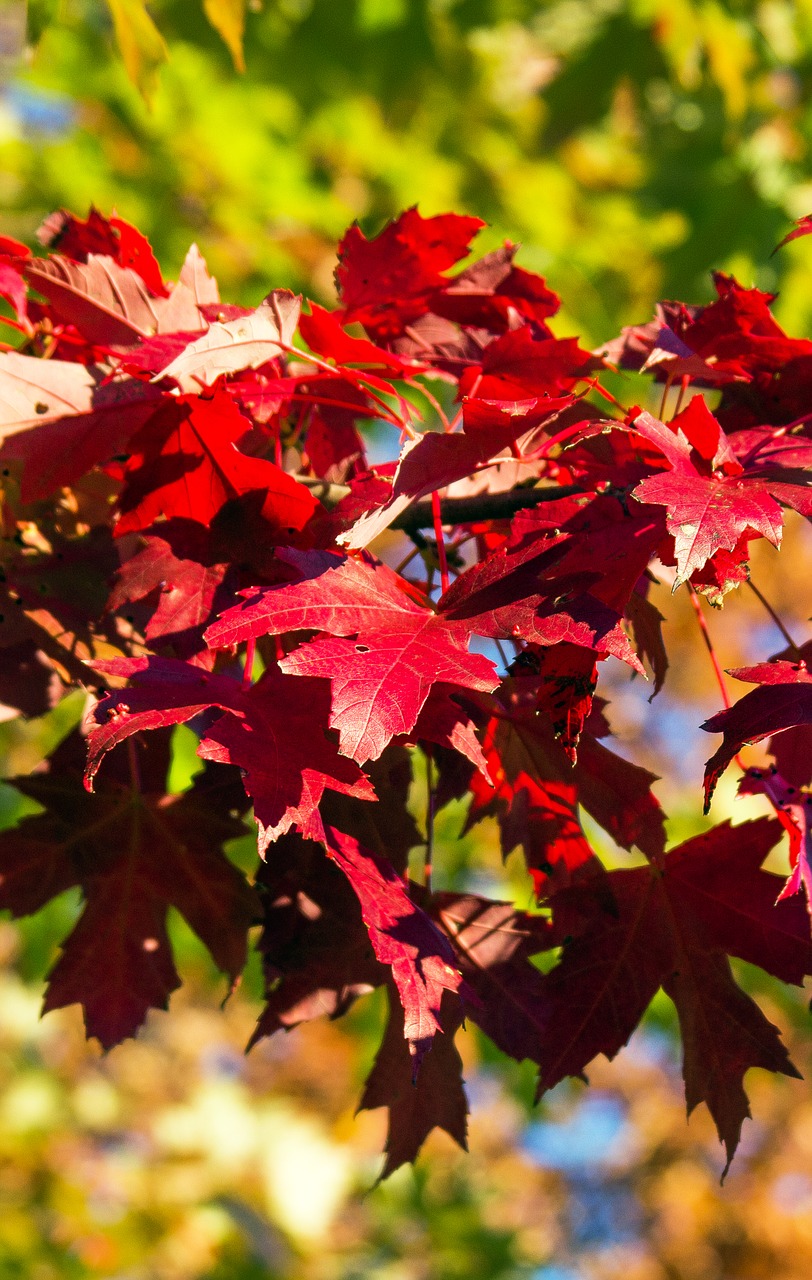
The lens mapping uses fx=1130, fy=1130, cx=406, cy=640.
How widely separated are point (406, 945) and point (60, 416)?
0.49 meters

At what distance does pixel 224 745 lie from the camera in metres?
0.73

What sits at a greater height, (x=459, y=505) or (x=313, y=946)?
(x=459, y=505)

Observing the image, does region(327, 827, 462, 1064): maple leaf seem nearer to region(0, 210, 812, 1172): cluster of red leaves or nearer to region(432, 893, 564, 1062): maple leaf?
region(0, 210, 812, 1172): cluster of red leaves

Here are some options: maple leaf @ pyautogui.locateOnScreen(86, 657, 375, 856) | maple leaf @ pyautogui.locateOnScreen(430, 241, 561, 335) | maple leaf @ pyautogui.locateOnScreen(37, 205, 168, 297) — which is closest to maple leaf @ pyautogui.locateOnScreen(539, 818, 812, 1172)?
maple leaf @ pyautogui.locateOnScreen(86, 657, 375, 856)

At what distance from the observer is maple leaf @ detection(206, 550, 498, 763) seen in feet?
2.16

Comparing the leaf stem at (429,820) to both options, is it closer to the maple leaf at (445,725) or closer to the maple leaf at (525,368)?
the maple leaf at (445,725)

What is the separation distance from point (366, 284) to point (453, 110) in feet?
10.8

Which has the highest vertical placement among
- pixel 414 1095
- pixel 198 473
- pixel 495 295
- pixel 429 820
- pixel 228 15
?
pixel 228 15

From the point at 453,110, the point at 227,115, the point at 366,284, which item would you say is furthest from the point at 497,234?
the point at 366,284

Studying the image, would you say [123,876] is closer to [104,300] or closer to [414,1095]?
[414,1095]

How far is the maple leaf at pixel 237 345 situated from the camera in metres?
0.80

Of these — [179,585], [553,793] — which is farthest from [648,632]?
[179,585]

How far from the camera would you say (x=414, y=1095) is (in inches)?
38.4

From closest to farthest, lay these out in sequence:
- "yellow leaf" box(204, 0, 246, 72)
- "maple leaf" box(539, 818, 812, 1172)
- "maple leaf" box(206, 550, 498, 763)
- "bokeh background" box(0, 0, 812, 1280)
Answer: "maple leaf" box(206, 550, 498, 763)
"maple leaf" box(539, 818, 812, 1172)
"yellow leaf" box(204, 0, 246, 72)
"bokeh background" box(0, 0, 812, 1280)
